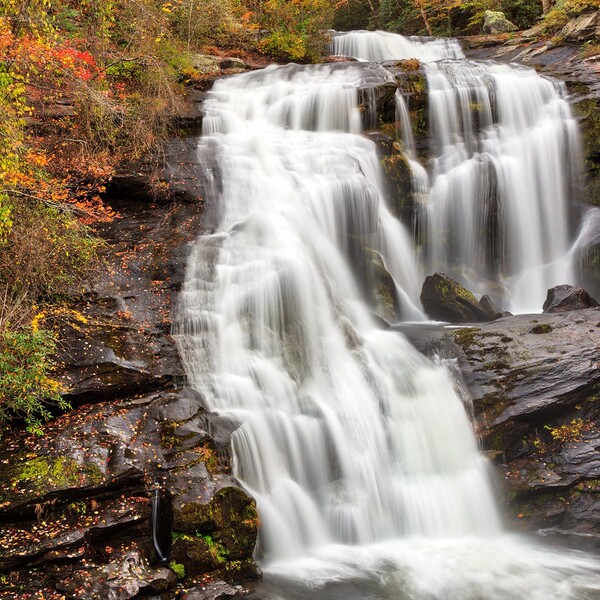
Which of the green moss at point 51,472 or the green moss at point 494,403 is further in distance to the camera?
the green moss at point 494,403

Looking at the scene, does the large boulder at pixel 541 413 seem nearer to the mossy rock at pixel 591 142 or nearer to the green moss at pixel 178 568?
the green moss at pixel 178 568

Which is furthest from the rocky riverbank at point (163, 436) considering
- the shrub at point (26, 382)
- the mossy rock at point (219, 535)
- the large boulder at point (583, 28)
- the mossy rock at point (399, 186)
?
the large boulder at point (583, 28)

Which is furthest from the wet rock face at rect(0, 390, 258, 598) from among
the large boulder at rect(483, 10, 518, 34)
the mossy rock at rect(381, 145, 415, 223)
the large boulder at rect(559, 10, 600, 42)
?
the large boulder at rect(483, 10, 518, 34)

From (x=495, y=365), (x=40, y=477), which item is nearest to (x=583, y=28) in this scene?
(x=495, y=365)

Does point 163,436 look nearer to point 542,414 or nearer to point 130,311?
point 130,311

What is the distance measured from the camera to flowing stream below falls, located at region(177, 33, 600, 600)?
24.7ft

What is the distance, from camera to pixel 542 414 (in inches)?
364

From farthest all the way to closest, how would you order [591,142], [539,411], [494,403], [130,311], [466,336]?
[591,142]
[466,336]
[494,403]
[539,411]
[130,311]

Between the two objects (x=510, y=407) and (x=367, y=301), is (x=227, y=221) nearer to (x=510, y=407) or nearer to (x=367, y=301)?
(x=367, y=301)

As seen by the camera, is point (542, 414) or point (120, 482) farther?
point (542, 414)

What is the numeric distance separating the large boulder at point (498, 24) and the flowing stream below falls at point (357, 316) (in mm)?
8155

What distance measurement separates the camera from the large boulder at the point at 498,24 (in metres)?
23.9

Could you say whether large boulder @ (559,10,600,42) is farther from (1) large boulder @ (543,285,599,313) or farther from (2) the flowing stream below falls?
(1) large boulder @ (543,285,599,313)

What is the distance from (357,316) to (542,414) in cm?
382
